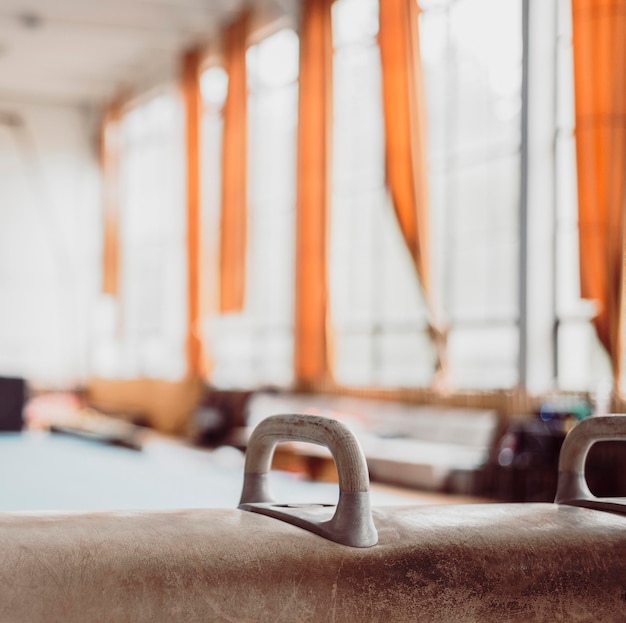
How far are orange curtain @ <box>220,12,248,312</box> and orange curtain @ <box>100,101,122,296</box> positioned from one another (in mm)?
4438

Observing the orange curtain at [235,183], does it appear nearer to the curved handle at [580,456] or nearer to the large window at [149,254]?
the large window at [149,254]

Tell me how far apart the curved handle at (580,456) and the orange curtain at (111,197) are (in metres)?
15.0

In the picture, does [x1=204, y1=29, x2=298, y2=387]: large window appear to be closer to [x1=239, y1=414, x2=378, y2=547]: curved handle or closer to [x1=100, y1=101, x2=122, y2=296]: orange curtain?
[x1=100, y1=101, x2=122, y2=296]: orange curtain

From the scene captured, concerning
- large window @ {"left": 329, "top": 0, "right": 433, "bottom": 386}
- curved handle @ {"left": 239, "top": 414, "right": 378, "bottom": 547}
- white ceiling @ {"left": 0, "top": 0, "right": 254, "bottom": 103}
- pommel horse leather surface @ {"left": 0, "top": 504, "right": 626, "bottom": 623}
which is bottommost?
pommel horse leather surface @ {"left": 0, "top": 504, "right": 626, "bottom": 623}

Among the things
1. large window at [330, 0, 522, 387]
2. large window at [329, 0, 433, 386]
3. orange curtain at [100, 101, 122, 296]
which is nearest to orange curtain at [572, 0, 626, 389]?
large window at [330, 0, 522, 387]

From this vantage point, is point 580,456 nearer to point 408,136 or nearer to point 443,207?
point 408,136

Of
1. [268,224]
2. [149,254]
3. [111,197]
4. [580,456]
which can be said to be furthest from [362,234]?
[580,456]

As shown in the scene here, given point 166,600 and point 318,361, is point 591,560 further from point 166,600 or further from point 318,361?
point 318,361

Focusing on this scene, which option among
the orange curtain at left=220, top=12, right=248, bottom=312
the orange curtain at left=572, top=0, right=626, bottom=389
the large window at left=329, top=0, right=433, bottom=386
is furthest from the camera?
the orange curtain at left=220, top=12, right=248, bottom=312

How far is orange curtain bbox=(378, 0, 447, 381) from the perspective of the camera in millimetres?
8414

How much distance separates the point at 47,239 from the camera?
16188mm

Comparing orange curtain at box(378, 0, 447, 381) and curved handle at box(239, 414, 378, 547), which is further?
orange curtain at box(378, 0, 447, 381)

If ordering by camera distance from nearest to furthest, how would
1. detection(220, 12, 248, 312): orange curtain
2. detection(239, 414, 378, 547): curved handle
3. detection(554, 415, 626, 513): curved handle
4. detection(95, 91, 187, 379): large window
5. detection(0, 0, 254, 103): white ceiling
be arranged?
detection(239, 414, 378, 547): curved handle → detection(554, 415, 626, 513): curved handle → detection(220, 12, 248, 312): orange curtain → detection(0, 0, 254, 103): white ceiling → detection(95, 91, 187, 379): large window

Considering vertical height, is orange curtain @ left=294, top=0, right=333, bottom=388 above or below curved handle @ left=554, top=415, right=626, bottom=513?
above
